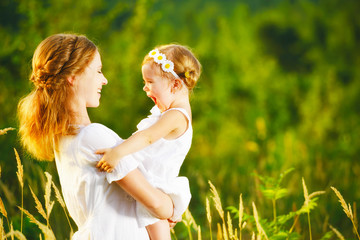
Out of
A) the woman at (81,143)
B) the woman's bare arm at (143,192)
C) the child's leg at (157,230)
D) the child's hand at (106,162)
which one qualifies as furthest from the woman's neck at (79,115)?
the child's leg at (157,230)

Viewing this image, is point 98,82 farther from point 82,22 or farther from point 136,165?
point 82,22

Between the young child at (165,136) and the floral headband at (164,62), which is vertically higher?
the floral headband at (164,62)

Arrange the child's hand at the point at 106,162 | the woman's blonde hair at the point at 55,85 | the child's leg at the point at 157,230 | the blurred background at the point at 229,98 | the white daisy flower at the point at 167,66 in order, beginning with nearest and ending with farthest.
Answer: the child's hand at the point at 106,162, the woman's blonde hair at the point at 55,85, the child's leg at the point at 157,230, the white daisy flower at the point at 167,66, the blurred background at the point at 229,98

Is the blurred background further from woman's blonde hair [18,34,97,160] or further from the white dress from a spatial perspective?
the white dress

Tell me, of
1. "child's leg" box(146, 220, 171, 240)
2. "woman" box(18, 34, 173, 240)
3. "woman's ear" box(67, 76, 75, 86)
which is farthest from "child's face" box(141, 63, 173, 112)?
"child's leg" box(146, 220, 171, 240)

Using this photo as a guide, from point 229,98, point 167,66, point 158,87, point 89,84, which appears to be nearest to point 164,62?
point 167,66

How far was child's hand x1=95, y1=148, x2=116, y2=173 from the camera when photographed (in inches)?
69.9

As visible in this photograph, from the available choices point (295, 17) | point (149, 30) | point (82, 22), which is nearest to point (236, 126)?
point (149, 30)

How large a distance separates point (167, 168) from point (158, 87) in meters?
0.49

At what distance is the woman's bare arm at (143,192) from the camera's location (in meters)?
1.82

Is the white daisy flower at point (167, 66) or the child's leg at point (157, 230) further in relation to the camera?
the white daisy flower at point (167, 66)

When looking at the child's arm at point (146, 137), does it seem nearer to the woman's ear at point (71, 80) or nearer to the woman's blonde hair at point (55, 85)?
the woman's blonde hair at point (55, 85)

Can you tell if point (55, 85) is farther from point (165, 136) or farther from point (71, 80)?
point (165, 136)

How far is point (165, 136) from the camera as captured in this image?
218 cm
